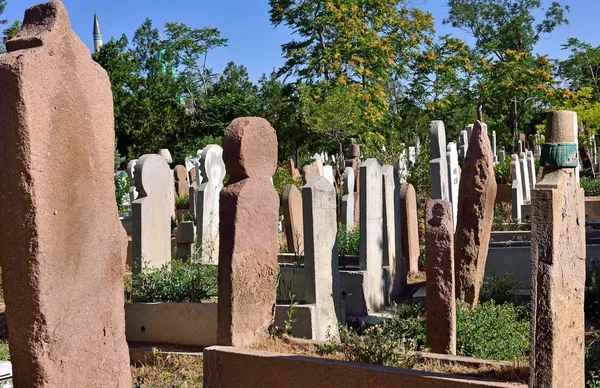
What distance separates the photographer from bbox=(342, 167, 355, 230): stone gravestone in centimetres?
1221

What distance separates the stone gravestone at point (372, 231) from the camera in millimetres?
8961

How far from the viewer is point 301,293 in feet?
28.0

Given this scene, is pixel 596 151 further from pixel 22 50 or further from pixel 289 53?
pixel 22 50

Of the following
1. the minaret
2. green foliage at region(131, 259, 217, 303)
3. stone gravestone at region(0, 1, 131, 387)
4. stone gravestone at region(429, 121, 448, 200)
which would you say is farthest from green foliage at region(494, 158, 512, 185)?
the minaret

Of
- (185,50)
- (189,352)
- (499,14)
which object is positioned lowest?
(189,352)

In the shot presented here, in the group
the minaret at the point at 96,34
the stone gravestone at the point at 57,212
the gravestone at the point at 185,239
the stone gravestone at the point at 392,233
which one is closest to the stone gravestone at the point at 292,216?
the gravestone at the point at 185,239

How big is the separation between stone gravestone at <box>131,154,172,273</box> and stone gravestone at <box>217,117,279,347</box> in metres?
2.52

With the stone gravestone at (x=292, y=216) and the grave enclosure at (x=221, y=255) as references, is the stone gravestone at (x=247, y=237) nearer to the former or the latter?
the grave enclosure at (x=221, y=255)

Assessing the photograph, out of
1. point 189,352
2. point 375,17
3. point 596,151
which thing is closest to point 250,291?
point 189,352

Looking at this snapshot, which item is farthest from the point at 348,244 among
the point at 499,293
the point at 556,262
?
the point at 556,262

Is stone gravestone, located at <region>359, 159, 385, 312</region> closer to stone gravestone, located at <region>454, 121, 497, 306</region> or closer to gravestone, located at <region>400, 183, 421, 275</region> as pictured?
gravestone, located at <region>400, 183, 421, 275</region>

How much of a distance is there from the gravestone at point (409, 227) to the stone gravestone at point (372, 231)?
4.01 ft

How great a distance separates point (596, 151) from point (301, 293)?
2380 centimetres

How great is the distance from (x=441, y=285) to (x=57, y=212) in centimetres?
353
